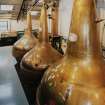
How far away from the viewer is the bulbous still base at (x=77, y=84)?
0.57 metres

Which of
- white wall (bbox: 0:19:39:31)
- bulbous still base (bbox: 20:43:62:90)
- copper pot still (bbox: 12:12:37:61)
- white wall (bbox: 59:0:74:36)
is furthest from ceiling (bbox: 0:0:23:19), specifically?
bulbous still base (bbox: 20:43:62:90)

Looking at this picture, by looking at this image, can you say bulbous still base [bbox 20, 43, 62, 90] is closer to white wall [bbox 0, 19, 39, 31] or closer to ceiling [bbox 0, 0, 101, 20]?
ceiling [bbox 0, 0, 101, 20]

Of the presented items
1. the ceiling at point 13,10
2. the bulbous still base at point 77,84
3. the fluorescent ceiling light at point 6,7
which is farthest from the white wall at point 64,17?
the bulbous still base at point 77,84

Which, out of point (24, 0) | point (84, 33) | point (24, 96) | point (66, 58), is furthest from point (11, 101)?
point (24, 0)

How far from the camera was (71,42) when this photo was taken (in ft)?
2.09

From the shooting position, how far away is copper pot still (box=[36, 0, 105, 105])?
1.87 ft

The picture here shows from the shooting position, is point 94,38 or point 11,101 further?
point 11,101

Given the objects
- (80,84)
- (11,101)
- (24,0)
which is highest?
(24,0)

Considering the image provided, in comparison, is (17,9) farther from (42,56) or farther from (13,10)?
(42,56)

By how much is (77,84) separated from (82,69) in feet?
0.17

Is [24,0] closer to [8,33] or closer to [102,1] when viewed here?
[8,33]

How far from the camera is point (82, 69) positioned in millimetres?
615

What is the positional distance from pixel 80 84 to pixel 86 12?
0.21 metres

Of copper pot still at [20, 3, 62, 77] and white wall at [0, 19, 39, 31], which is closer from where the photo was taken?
copper pot still at [20, 3, 62, 77]
